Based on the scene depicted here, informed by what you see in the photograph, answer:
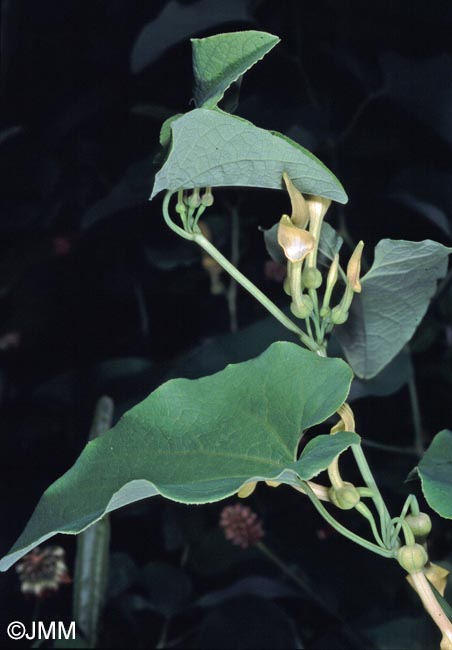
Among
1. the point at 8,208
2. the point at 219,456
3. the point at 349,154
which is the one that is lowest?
the point at 8,208

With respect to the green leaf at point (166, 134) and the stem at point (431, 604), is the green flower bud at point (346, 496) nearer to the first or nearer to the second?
the stem at point (431, 604)

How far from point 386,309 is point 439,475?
17 centimetres

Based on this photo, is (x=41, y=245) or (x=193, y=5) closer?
(x=193, y=5)

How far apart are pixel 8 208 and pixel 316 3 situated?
A: 0.50 m

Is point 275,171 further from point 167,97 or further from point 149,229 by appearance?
point 167,97

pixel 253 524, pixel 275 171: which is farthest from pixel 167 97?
pixel 275 171

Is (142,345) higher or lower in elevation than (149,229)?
lower

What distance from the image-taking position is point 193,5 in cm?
75

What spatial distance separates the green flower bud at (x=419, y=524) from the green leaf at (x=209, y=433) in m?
0.06

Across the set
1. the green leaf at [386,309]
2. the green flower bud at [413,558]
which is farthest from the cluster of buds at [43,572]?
the green flower bud at [413,558]

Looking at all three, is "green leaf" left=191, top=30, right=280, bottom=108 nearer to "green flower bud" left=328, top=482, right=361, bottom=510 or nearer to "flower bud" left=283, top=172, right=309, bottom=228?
"flower bud" left=283, top=172, right=309, bottom=228

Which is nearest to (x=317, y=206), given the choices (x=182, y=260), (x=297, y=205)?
(x=297, y=205)

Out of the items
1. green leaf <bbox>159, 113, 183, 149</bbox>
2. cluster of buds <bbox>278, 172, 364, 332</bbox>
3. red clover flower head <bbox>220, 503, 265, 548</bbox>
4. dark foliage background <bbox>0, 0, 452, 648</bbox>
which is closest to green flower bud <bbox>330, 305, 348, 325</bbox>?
cluster of buds <bbox>278, 172, 364, 332</bbox>

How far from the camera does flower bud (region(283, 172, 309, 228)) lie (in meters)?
0.34
